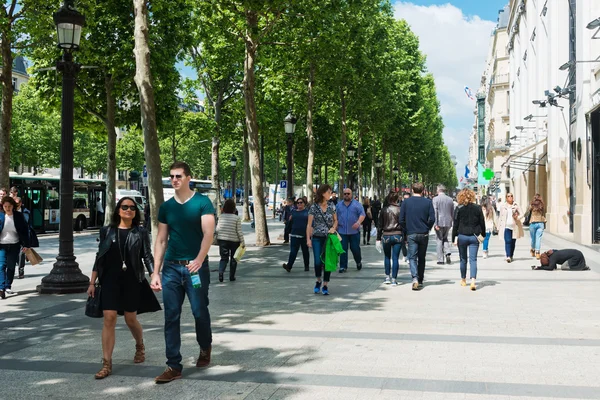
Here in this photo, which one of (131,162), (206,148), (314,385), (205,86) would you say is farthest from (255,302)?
(206,148)

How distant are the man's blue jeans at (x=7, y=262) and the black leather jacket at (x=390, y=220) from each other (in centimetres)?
594

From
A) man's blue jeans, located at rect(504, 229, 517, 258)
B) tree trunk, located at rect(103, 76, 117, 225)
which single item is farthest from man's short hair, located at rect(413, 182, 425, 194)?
tree trunk, located at rect(103, 76, 117, 225)

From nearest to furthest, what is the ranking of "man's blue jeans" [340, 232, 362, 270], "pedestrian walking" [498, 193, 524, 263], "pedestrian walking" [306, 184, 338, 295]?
"pedestrian walking" [306, 184, 338, 295] < "man's blue jeans" [340, 232, 362, 270] < "pedestrian walking" [498, 193, 524, 263]

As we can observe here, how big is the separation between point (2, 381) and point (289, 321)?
3.54 meters

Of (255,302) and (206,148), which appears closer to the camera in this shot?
(255,302)

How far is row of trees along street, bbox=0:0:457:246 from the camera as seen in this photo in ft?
61.3

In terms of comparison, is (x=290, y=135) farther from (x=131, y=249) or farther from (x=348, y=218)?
(x=131, y=249)

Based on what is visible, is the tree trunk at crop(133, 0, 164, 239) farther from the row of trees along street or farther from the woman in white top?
the woman in white top

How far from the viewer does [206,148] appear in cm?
8131

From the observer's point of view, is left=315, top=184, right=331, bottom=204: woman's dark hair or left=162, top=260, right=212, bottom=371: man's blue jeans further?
left=315, top=184, right=331, bottom=204: woman's dark hair

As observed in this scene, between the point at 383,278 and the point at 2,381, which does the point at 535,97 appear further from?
the point at 2,381

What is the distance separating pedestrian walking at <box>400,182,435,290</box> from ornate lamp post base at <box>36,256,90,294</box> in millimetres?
5219

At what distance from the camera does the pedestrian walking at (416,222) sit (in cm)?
1125

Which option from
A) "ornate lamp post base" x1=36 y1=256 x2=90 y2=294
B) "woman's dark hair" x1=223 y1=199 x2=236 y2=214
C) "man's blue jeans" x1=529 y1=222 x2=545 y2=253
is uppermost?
"woman's dark hair" x1=223 y1=199 x2=236 y2=214
